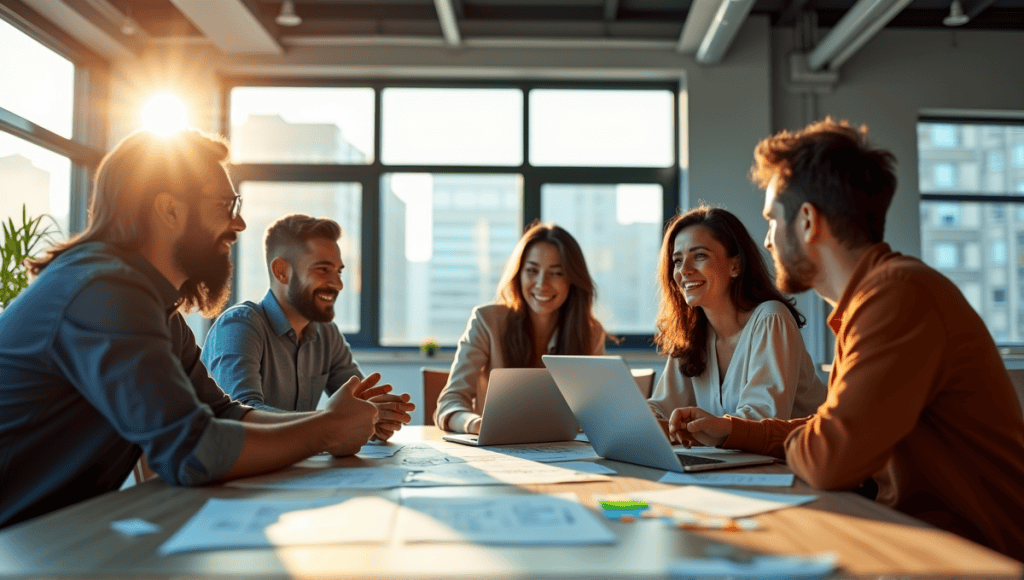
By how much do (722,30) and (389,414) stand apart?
3616 millimetres

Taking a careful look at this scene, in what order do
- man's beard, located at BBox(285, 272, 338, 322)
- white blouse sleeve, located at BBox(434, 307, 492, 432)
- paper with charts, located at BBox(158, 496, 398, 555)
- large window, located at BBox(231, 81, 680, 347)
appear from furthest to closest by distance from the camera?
large window, located at BBox(231, 81, 680, 347), man's beard, located at BBox(285, 272, 338, 322), white blouse sleeve, located at BBox(434, 307, 492, 432), paper with charts, located at BBox(158, 496, 398, 555)

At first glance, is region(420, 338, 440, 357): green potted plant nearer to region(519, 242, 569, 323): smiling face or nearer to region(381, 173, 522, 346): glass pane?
region(381, 173, 522, 346): glass pane

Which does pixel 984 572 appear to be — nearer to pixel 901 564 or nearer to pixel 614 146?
pixel 901 564

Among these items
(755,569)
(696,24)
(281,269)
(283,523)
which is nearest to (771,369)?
(755,569)

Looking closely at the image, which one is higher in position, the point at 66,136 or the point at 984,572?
the point at 66,136

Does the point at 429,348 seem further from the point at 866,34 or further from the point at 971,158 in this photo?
the point at 971,158

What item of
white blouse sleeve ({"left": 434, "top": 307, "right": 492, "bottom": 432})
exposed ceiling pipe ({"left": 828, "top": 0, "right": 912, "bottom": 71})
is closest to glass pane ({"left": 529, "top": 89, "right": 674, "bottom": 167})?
exposed ceiling pipe ({"left": 828, "top": 0, "right": 912, "bottom": 71})

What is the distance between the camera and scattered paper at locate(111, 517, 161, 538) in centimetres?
93

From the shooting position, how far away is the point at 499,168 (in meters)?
5.31

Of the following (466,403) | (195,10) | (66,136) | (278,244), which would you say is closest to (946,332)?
(466,403)

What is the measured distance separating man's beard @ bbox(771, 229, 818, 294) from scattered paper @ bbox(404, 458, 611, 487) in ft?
1.88

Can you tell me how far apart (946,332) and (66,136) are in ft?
16.6

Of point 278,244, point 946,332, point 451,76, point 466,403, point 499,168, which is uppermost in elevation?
point 451,76

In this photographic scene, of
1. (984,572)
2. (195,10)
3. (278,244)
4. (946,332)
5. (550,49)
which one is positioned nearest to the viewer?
(984,572)
